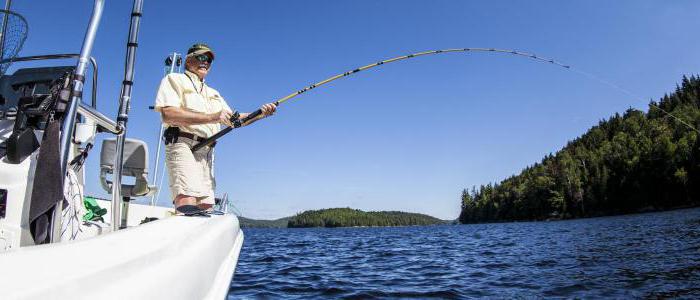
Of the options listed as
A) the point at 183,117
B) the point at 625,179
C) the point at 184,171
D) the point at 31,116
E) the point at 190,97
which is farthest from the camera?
the point at 625,179

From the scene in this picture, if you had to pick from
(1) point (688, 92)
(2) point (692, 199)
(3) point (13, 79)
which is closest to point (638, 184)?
(2) point (692, 199)

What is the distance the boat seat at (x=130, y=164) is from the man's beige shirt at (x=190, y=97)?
428mm

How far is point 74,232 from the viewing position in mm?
2881

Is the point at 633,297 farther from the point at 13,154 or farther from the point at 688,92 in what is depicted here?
the point at 688,92

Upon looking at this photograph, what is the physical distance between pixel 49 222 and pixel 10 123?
1406mm

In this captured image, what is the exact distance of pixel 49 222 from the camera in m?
1.96

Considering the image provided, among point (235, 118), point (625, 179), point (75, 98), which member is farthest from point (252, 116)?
point (625, 179)

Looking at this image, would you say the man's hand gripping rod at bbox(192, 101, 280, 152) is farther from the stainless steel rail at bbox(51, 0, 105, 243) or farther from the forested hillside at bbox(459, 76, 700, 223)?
the forested hillside at bbox(459, 76, 700, 223)

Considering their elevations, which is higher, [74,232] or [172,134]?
[172,134]

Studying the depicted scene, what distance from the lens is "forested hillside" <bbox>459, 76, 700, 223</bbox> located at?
7656cm

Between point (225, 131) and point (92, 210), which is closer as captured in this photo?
point (225, 131)

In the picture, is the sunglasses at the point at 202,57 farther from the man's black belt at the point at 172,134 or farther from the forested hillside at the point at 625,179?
the forested hillside at the point at 625,179

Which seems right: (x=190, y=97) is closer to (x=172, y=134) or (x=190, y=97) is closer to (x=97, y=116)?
(x=172, y=134)

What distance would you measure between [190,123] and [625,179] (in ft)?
326
